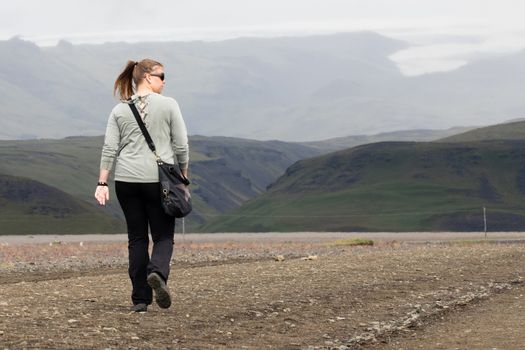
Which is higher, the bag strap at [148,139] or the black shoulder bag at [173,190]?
the bag strap at [148,139]

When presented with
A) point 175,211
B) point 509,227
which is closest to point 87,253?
point 175,211

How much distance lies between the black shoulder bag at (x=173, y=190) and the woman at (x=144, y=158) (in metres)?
0.10

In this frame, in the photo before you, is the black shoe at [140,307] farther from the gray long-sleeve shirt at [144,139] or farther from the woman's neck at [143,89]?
the woman's neck at [143,89]

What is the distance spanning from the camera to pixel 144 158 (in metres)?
12.2

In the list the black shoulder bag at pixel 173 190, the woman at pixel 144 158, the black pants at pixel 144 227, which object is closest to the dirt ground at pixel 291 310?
the black pants at pixel 144 227

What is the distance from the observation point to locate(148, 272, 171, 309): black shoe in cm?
1218

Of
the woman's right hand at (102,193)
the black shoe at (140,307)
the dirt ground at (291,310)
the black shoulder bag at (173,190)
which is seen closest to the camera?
the dirt ground at (291,310)

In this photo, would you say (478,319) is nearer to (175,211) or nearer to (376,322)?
Answer: (376,322)

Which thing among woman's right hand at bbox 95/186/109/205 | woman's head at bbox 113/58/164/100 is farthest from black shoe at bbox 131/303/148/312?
woman's head at bbox 113/58/164/100

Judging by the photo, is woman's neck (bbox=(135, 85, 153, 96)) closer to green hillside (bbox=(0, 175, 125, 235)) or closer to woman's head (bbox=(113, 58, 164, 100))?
woman's head (bbox=(113, 58, 164, 100))

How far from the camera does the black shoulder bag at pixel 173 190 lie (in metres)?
12.0

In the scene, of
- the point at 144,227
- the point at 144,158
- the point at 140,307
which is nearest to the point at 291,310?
the point at 140,307

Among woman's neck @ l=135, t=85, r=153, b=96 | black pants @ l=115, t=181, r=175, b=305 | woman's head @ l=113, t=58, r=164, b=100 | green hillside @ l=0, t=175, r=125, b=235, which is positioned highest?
woman's head @ l=113, t=58, r=164, b=100

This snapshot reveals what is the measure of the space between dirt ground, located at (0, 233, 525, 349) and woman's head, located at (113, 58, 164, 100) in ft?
8.06
